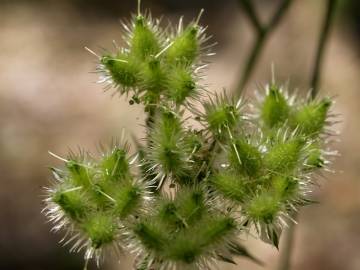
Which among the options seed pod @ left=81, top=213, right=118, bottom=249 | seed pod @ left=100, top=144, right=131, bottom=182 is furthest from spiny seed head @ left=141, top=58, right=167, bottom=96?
seed pod @ left=81, top=213, right=118, bottom=249

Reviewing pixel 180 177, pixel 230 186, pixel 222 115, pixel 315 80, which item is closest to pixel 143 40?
pixel 222 115

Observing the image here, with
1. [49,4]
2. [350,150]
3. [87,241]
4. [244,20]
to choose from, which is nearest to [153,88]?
[87,241]

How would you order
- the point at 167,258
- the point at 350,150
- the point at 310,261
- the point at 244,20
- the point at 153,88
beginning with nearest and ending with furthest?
the point at 167,258
the point at 153,88
the point at 310,261
the point at 350,150
the point at 244,20

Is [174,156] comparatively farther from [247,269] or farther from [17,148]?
[17,148]

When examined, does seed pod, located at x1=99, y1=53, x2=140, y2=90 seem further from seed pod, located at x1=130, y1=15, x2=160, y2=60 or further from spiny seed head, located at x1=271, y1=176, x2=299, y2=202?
spiny seed head, located at x1=271, y1=176, x2=299, y2=202

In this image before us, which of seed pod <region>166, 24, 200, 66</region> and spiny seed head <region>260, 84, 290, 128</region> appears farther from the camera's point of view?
spiny seed head <region>260, 84, 290, 128</region>

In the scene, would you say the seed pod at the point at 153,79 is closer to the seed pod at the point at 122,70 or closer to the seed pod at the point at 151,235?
the seed pod at the point at 122,70

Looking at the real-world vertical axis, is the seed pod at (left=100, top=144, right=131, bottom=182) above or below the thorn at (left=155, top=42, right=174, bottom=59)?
below

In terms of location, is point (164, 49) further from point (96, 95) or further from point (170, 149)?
point (96, 95)
